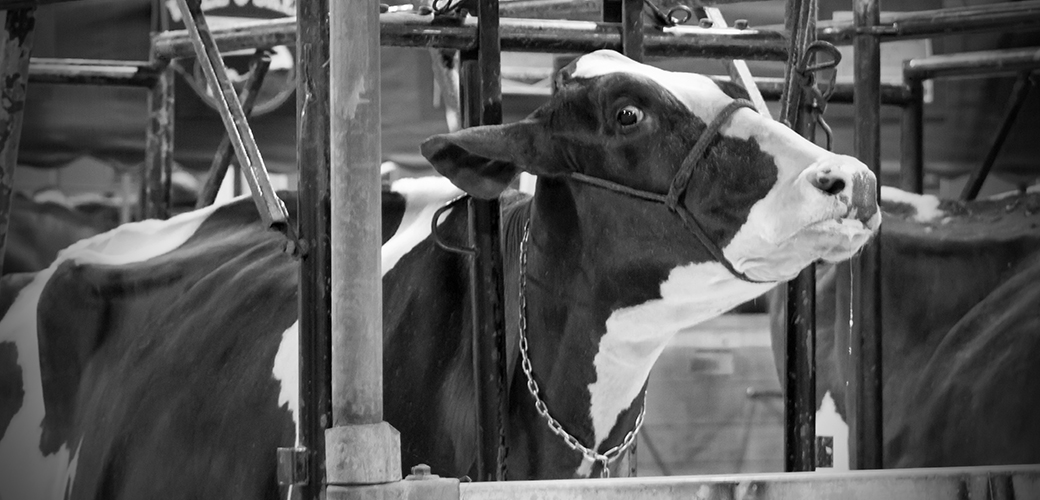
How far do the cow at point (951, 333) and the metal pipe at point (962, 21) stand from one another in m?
0.78

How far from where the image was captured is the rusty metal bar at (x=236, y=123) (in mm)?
2400

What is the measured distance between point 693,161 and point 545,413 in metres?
0.66

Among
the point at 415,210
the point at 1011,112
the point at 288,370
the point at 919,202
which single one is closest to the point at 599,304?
the point at 415,210

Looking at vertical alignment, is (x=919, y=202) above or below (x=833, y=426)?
above

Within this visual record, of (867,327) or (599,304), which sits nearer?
(599,304)

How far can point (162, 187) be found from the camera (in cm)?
413

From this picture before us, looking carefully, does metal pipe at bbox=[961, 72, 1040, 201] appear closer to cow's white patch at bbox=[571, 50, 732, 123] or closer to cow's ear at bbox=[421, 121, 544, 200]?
cow's white patch at bbox=[571, 50, 732, 123]

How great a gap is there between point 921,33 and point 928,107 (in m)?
2.06

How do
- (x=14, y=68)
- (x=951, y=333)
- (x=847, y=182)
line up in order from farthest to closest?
(x=951, y=333) → (x=14, y=68) → (x=847, y=182)

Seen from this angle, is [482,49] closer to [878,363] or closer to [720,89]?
[720,89]

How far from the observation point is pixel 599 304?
263cm

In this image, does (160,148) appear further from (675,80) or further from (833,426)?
(833,426)

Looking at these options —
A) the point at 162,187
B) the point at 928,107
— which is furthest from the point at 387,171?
the point at 928,107

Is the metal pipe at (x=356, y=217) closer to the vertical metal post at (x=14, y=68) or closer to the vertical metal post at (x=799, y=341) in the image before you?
the vertical metal post at (x=799, y=341)
